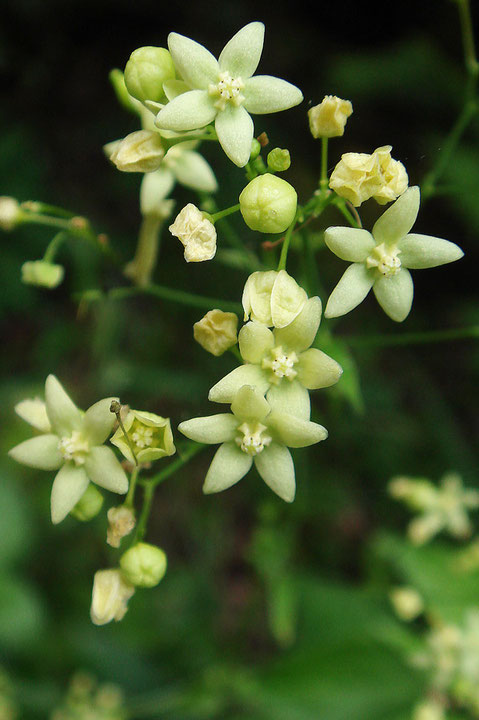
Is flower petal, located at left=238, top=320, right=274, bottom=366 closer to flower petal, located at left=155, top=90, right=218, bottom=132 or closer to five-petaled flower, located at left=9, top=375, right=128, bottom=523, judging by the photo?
five-petaled flower, located at left=9, top=375, right=128, bottom=523

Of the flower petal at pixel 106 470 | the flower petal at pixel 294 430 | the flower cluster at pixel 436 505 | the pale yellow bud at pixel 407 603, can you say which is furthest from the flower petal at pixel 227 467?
the pale yellow bud at pixel 407 603

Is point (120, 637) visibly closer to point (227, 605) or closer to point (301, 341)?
point (227, 605)

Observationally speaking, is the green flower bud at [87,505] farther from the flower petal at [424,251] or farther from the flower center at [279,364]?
the flower petal at [424,251]

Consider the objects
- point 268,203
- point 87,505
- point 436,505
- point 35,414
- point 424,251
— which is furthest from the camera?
point 436,505

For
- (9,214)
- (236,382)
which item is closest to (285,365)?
(236,382)

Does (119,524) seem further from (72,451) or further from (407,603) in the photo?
(407,603)

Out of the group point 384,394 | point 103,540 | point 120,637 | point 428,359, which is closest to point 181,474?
point 103,540
